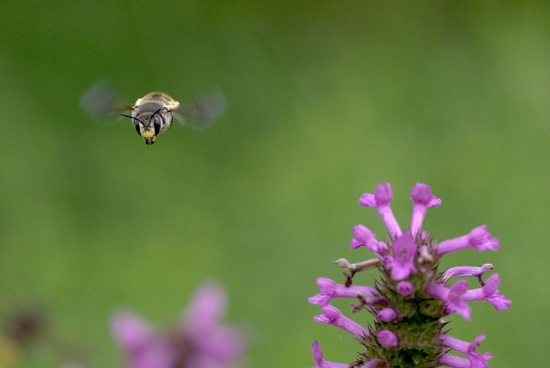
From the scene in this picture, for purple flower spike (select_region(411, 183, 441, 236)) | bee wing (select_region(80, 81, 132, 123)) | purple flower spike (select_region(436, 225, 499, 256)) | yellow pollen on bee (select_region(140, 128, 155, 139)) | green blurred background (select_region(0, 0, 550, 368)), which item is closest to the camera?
purple flower spike (select_region(436, 225, 499, 256))

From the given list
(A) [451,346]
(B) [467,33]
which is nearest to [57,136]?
(B) [467,33]

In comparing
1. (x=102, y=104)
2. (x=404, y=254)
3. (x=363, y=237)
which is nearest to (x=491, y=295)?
(x=404, y=254)

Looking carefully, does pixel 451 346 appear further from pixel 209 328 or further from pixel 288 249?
pixel 288 249

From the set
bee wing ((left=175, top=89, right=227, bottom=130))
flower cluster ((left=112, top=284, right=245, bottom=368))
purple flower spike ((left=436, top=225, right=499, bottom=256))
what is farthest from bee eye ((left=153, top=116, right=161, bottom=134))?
purple flower spike ((left=436, top=225, right=499, bottom=256))

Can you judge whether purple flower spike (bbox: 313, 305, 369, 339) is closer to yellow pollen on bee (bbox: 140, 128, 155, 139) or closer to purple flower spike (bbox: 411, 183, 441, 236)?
purple flower spike (bbox: 411, 183, 441, 236)

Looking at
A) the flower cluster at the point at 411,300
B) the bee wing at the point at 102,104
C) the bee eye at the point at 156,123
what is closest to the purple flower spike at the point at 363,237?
the flower cluster at the point at 411,300

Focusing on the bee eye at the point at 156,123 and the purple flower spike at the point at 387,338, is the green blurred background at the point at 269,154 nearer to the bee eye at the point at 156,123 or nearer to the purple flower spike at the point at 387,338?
the bee eye at the point at 156,123

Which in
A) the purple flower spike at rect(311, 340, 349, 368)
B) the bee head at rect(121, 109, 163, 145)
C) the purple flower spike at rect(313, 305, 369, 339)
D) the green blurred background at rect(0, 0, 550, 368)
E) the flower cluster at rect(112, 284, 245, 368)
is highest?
the green blurred background at rect(0, 0, 550, 368)
